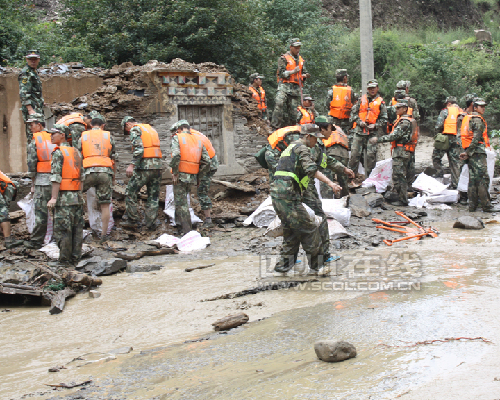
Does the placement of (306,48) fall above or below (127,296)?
above

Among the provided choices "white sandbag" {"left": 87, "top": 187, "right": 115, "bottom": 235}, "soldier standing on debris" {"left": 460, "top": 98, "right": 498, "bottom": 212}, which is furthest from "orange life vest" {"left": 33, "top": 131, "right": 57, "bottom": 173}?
"soldier standing on debris" {"left": 460, "top": 98, "right": 498, "bottom": 212}

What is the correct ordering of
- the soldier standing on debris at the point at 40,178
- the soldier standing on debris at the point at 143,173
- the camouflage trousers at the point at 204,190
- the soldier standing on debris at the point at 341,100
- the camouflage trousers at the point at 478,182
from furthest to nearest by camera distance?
the soldier standing on debris at the point at 341,100 < the camouflage trousers at the point at 478,182 < the camouflage trousers at the point at 204,190 < the soldier standing on debris at the point at 143,173 < the soldier standing on debris at the point at 40,178

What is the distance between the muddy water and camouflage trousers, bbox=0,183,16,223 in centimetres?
240

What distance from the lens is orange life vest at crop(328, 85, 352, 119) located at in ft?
37.6

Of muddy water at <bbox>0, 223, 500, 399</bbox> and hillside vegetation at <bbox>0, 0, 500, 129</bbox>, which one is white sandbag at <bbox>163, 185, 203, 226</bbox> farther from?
hillside vegetation at <bbox>0, 0, 500, 129</bbox>

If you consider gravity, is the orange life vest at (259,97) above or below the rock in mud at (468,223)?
above

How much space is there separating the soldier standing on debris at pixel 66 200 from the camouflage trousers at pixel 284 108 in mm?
4852

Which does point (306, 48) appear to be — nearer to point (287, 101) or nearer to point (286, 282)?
point (287, 101)

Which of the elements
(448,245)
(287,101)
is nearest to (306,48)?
(287,101)

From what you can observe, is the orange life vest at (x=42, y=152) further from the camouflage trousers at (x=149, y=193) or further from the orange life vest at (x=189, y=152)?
the orange life vest at (x=189, y=152)

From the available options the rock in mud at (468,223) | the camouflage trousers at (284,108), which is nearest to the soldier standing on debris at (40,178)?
the camouflage trousers at (284,108)

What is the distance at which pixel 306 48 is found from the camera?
16281mm

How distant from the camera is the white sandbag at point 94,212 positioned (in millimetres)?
8656

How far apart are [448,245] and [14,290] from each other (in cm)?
578
